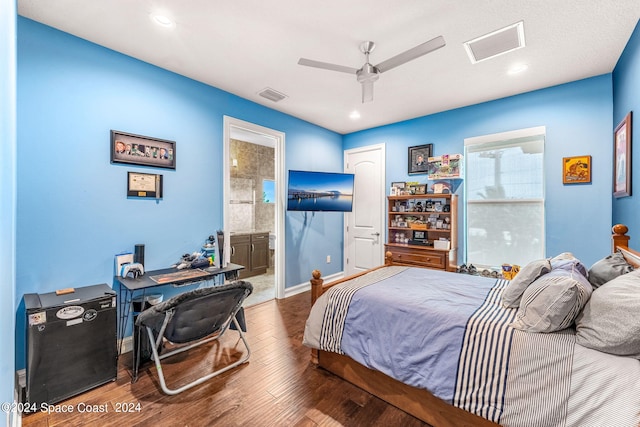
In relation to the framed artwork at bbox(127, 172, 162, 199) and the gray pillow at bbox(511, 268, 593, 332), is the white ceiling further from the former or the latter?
the gray pillow at bbox(511, 268, 593, 332)

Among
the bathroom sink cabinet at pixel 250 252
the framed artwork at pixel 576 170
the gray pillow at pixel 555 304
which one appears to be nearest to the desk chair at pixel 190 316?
the gray pillow at pixel 555 304

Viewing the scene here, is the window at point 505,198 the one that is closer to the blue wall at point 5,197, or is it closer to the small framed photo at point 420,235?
the small framed photo at point 420,235

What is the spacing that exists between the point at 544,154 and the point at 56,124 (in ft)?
16.5

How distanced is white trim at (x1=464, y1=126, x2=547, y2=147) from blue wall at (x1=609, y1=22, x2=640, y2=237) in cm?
69

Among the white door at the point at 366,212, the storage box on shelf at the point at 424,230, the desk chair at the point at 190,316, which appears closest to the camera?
the desk chair at the point at 190,316

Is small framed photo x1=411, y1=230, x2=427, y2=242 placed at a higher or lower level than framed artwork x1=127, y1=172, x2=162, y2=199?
lower

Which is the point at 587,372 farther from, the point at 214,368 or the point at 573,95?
the point at 573,95

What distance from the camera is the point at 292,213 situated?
4324 mm

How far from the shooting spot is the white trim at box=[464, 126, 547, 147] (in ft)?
10.8

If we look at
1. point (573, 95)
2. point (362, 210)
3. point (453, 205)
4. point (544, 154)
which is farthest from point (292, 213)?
point (573, 95)

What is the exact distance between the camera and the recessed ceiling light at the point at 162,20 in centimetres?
208

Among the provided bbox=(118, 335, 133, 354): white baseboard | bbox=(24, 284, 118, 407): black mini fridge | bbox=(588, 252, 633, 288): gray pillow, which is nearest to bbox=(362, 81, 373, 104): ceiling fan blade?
bbox=(588, 252, 633, 288): gray pillow

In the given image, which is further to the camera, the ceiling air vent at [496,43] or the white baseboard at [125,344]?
the white baseboard at [125,344]

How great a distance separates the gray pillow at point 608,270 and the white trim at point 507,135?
2.10 m
